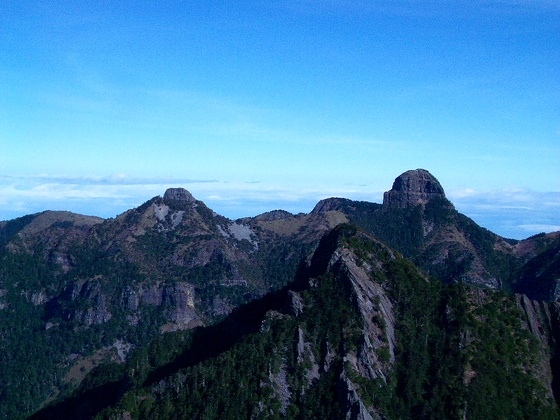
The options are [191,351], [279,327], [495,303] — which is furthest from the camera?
[191,351]

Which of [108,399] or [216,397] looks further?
[108,399]

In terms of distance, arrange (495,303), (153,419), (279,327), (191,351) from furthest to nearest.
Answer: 1. (191,351)
2. (495,303)
3. (279,327)
4. (153,419)

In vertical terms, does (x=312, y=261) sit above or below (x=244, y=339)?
above

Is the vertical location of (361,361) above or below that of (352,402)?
above

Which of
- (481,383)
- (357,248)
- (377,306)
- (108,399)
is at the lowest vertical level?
(108,399)

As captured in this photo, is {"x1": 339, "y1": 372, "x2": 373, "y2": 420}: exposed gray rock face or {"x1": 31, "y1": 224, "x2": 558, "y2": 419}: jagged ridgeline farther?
{"x1": 31, "y1": 224, "x2": 558, "y2": 419}: jagged ridgeline

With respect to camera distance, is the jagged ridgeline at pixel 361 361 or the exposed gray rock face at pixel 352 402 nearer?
the exposed gray rock face at pixel 352 402

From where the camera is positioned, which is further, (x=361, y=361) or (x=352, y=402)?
(x=361, y=361)

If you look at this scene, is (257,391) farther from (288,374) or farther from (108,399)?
(108,399)

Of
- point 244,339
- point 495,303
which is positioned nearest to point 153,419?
point 244,339
